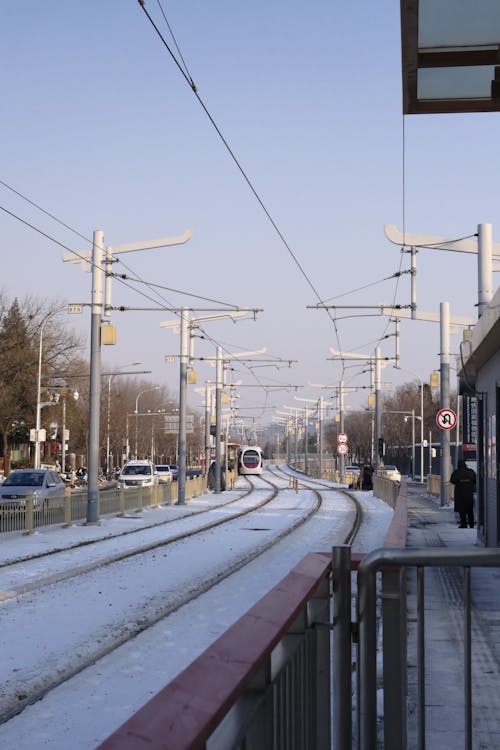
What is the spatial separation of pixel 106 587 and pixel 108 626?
3678 millimetres

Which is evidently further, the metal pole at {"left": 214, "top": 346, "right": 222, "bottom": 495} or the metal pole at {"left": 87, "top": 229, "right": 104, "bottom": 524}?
the metal pole at {"left": 214, "top": 346, "right": 222, "bottom": 495}

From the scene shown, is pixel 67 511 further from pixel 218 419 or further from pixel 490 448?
pixel 218 419

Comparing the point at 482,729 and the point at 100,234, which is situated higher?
the point at 100,234

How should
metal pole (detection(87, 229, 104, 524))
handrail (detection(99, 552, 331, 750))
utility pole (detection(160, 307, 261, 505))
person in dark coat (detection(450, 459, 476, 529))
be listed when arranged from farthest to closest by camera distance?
1. utility pole (detection(160, 307, 261, 505))
2. metal pole (detection(87, 229, 104, 524))
3. person in dark coat (detection(450, 459, 476, 529))
4. handrail (detection(99, 552, 331, 750))

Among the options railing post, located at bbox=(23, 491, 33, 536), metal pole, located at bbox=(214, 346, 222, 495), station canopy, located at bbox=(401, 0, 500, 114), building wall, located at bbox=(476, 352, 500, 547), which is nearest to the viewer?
station canopy, located at bbox=(401, 0, 500, 114)

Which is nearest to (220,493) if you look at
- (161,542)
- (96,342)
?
(96,342)

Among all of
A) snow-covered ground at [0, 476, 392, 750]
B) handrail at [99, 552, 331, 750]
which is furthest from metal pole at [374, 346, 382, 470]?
handrail at [99, 552, 331, 750]

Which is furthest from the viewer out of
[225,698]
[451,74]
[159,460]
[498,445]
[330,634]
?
[159,460]

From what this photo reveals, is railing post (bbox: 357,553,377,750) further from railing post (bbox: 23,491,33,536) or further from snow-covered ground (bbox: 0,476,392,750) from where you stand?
railing post (bbox: 23,491,33,536)

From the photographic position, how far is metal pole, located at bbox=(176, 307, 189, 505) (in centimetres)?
4166

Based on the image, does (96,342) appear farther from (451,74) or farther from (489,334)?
(451,74)

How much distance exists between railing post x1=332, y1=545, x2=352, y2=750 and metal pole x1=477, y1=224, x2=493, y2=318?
2099cm

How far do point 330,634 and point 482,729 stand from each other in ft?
7.29

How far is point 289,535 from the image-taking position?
1042 inches
